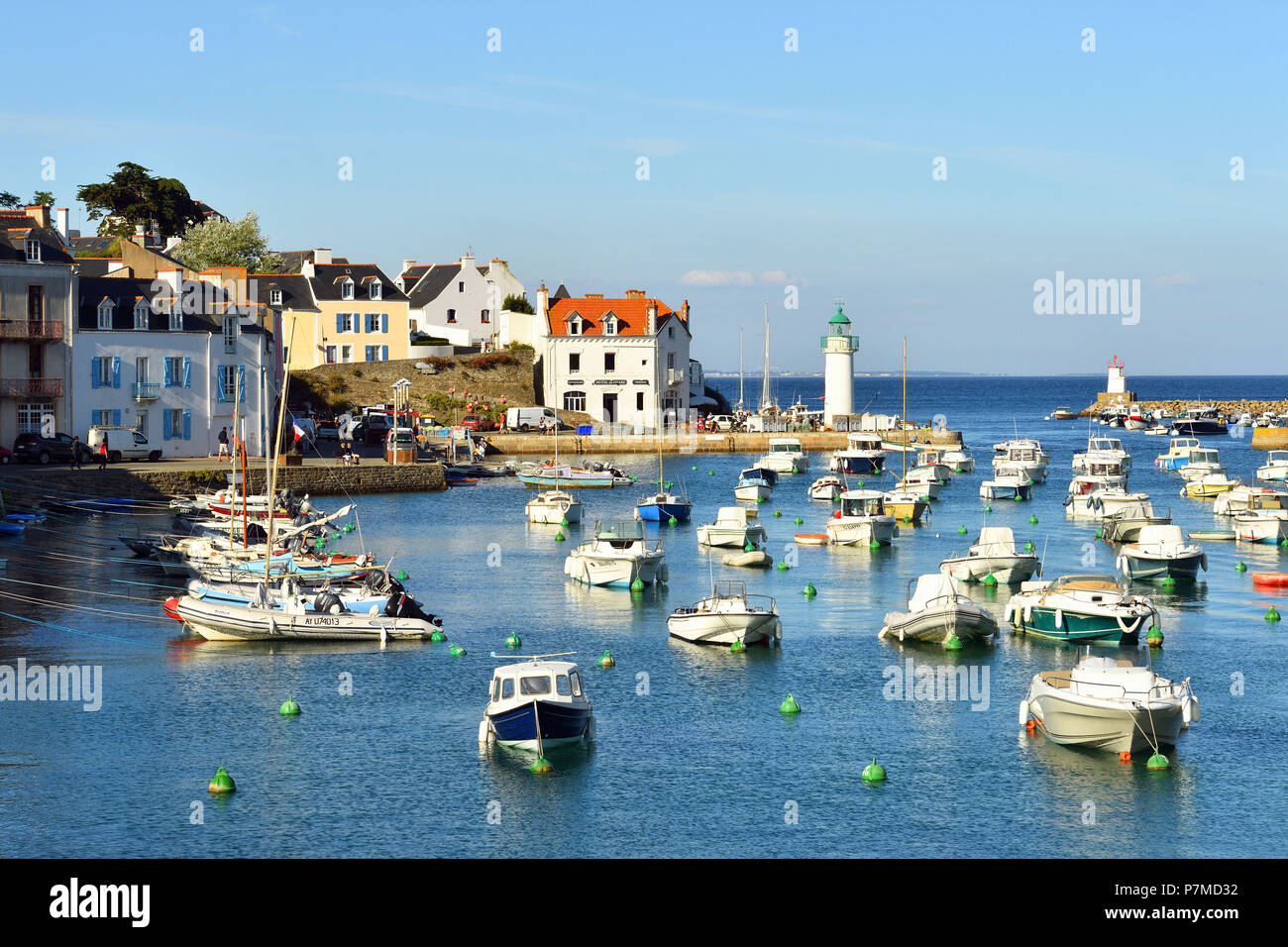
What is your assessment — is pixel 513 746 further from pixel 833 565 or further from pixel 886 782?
pixel 833 565

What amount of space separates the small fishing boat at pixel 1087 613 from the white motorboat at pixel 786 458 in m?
57.1

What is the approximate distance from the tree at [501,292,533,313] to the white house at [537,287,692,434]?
23.0 feet

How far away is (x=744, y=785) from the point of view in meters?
29.2

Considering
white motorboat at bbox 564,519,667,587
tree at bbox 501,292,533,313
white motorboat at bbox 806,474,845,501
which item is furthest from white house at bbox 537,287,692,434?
white motorboat at bbox 564,519,667,587

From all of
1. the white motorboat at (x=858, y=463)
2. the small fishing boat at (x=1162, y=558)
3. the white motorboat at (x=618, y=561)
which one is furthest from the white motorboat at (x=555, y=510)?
the white motorboat at (x=858, y=463)

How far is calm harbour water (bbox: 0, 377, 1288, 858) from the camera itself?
26.1 m

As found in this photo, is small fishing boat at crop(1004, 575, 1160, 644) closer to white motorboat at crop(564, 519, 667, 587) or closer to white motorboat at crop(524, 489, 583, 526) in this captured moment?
white motorboat at crop(564, 519, 667, 587)

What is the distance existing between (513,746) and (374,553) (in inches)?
1295

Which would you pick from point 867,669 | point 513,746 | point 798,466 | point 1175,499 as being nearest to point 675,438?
point 798,466

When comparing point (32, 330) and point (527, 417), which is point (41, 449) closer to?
point (32, 330)

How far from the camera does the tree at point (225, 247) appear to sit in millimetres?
121875

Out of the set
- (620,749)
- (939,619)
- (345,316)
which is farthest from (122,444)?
(620,749)

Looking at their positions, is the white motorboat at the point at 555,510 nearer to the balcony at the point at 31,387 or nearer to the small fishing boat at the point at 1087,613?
the balcony at the point at 31,387
